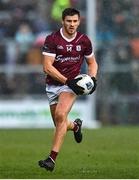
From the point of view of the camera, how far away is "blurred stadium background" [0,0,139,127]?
2342 centimetres

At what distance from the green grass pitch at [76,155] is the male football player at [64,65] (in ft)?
1.99

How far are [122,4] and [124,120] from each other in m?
3.14

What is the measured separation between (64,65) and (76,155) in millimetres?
2745

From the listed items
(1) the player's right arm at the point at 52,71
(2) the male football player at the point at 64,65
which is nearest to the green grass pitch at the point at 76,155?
(2) the male football player at the point at 64,65

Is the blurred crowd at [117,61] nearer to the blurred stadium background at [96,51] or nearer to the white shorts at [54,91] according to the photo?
the blurred stadium background at [96,51]

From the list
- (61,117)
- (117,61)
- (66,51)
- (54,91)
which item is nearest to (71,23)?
(66,51)

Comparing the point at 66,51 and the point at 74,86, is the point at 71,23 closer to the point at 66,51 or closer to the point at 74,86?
the point at 66,51

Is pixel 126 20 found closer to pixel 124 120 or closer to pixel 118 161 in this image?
pixel 124 120

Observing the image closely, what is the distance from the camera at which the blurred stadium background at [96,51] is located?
23.4 metres

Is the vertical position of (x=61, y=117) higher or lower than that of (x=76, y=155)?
higher

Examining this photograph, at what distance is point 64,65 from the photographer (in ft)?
39.0

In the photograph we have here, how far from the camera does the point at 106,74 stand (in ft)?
77.2

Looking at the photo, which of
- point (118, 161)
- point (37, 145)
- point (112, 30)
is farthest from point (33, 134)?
point (118, 161)

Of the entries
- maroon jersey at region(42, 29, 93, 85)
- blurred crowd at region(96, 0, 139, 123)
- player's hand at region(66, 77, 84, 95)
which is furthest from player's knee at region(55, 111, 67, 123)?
blurred crowd at region(96, 0, 139, 123)
